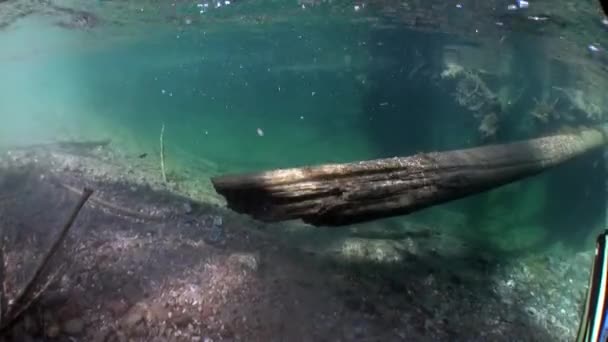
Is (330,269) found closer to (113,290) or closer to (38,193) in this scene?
(113,290)

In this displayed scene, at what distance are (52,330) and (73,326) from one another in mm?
206

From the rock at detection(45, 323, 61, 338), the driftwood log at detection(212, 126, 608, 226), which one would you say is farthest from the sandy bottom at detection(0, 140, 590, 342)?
the driftwood log at detection(212, 126, 608, 226)

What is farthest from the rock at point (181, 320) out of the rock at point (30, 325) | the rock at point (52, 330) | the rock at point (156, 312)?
the rock at point (30, 325)

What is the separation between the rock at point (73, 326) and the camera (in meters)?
4.41

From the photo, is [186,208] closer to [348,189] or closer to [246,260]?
[246,260]

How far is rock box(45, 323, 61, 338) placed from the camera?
4298mm

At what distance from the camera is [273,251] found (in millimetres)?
6711

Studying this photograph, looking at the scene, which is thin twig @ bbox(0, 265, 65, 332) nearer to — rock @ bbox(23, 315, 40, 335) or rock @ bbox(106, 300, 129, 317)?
rock @ bbox(23, 315, 40, 335)

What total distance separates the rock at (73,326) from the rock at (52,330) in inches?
2.8

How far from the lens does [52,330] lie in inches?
171

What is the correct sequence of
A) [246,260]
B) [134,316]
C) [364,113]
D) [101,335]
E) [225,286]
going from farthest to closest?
[364,113] < [246,260] < [225,286] < [134,316] < [101,335]

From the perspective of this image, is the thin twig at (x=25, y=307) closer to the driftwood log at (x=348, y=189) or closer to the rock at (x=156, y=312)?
the rock at (x=156, y=312)

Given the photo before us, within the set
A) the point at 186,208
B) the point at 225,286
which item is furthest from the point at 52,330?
the point at 186,208

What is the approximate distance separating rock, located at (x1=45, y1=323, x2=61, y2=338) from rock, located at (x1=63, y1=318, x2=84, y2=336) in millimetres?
70
